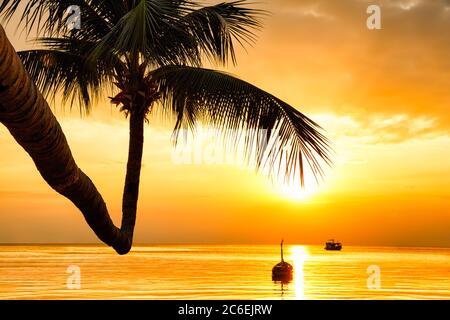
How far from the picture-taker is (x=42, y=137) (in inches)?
115

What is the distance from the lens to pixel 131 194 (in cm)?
645

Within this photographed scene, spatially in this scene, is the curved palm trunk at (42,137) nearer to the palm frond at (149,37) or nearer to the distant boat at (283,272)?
the palm frond at (149,37)

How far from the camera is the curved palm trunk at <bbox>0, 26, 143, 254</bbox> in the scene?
2289mm

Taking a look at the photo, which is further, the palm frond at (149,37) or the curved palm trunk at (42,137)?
the palm frond at (149,37)

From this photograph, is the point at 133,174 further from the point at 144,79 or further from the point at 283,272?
the point at 283,272


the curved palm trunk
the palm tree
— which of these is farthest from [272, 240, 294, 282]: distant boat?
the curved palm trunk

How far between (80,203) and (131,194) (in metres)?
1.85

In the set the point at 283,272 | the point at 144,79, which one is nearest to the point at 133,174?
the point at 144,79

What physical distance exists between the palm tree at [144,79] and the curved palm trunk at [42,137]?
16mm

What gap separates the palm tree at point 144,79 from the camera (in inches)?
192

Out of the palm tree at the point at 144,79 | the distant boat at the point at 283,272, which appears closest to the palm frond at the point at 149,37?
the palm tree at the point at 144,79

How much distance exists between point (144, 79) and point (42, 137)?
401 cm
